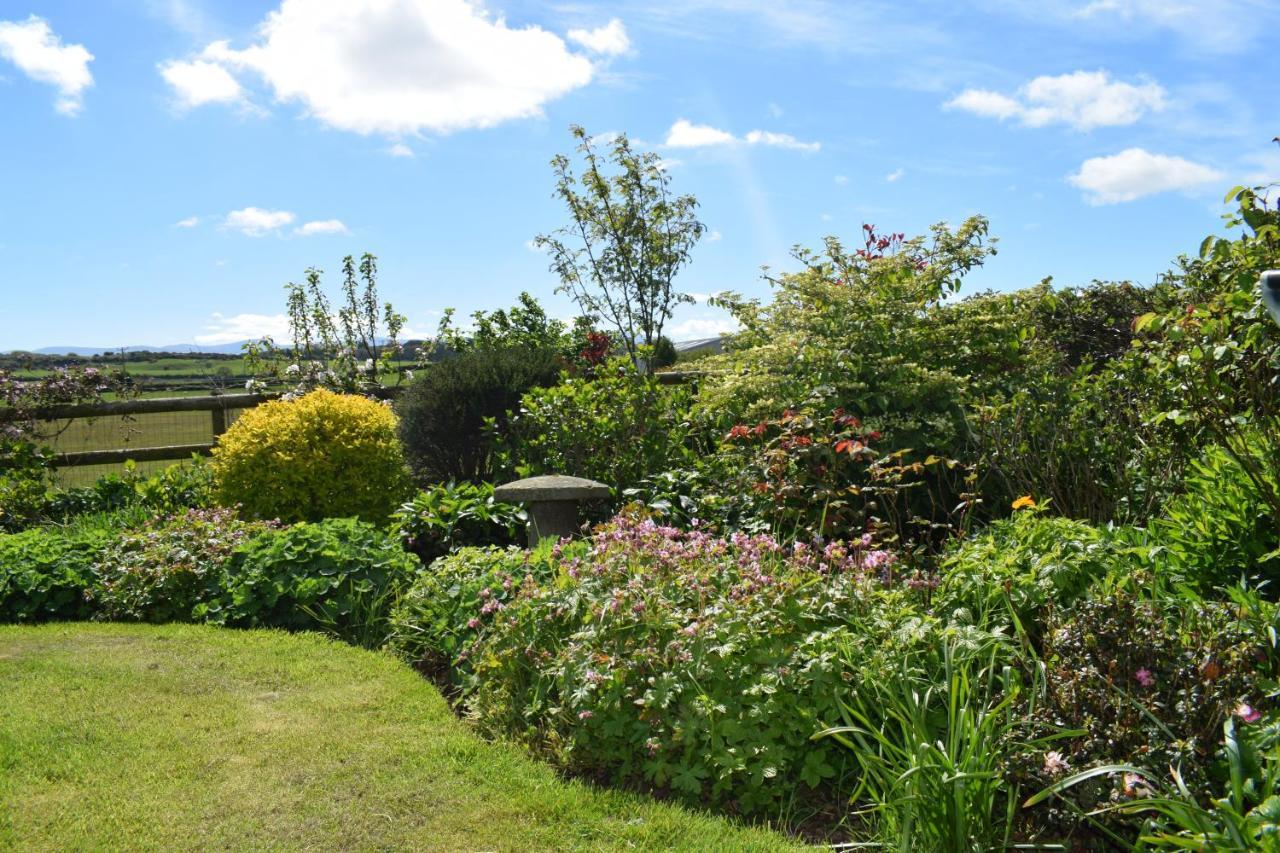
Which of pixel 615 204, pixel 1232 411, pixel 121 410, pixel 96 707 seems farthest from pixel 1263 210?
pixel 121 410

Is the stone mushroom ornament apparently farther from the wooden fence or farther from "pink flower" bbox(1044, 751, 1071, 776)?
the wooden fence

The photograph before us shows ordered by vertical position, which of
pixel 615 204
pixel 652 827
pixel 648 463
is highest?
pixel 615 204

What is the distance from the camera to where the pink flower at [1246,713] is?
9.75 feet

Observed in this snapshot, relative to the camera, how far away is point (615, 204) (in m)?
→ 14.6

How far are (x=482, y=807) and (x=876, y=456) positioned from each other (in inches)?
124

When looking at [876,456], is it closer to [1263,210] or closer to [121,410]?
[1263,210]

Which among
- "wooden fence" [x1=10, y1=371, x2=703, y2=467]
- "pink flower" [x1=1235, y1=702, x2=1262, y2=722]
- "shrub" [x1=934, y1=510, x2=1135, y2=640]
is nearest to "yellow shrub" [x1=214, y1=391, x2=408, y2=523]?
"wooden fence" [x1=10, y1=371, x2=703, y2=467]

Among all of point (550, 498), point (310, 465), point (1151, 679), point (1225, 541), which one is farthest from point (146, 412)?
point (1151, 679)

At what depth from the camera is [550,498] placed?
6.84 m

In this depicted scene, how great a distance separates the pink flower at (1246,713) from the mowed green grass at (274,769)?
1476 millimetres

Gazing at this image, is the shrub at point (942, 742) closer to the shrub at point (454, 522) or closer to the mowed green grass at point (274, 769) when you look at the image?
the mowed green grass at point (274, 769)

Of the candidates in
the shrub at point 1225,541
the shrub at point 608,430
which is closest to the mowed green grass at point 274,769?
the shrub at point 1225,541

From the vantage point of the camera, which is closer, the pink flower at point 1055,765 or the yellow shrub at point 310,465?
the pink flower at point 1055,765

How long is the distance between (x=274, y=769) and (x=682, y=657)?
5.66 ft
